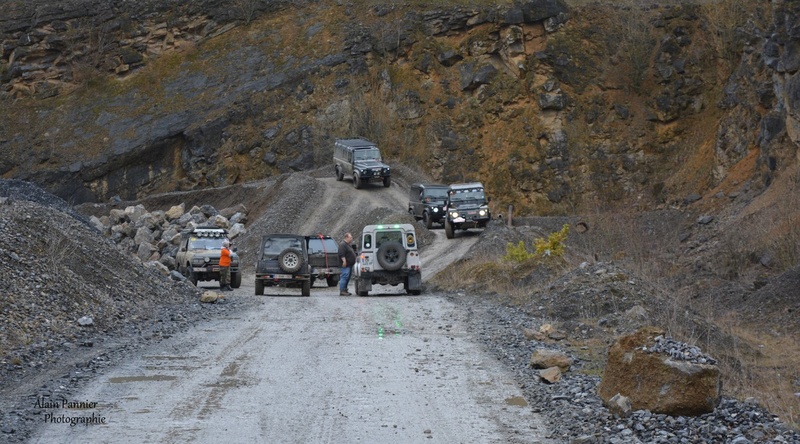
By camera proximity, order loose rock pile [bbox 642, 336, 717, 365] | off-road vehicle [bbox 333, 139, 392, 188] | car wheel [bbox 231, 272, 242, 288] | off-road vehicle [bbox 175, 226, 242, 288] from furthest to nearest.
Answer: off-road vehicle [bbox 333, 139, 392, 188] < car wheel [bbox 231, 272, 242, 288] < off-road vehicle [bbox 175, 226, 242, 288] < loose rock pile [bbox 642, 336, 717, 365]

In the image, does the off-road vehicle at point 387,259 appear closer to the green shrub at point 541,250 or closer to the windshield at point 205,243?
the green shrub at point 541,250

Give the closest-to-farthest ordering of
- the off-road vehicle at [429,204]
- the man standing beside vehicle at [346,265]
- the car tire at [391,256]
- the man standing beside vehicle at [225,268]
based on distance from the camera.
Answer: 1. the car tire at [391,256]
2. the man standing beside vehicle at [346,265]
3. the man standing beside vehicle at [225,268]
4. the off-road vehicle at [429,204]

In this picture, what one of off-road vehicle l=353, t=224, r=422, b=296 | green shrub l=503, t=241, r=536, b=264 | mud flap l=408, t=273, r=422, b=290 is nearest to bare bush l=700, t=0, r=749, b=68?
green shrub l=503, t=241, r=536, b=264

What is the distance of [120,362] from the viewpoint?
14.2 metres

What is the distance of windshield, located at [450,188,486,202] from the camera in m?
44.8

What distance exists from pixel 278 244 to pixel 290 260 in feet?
5.43

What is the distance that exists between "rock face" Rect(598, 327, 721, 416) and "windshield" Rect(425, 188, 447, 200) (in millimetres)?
38326

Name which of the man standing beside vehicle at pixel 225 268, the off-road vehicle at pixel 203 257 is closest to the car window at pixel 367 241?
the man standing beside vehicle at pixel 225 268

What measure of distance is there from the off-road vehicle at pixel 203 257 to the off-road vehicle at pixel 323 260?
2.63m

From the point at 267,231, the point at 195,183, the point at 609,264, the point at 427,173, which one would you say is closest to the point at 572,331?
the point at 609,264

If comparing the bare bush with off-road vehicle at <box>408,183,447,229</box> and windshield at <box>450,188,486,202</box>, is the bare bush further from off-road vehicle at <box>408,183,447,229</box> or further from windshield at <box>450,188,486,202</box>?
windshield at <box>450,188,486,202</box>

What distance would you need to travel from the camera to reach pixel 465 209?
145 feet

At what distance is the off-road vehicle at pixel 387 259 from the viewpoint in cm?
2752

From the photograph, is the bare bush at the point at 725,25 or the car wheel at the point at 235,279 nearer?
the car wheel at the point at 235,279
